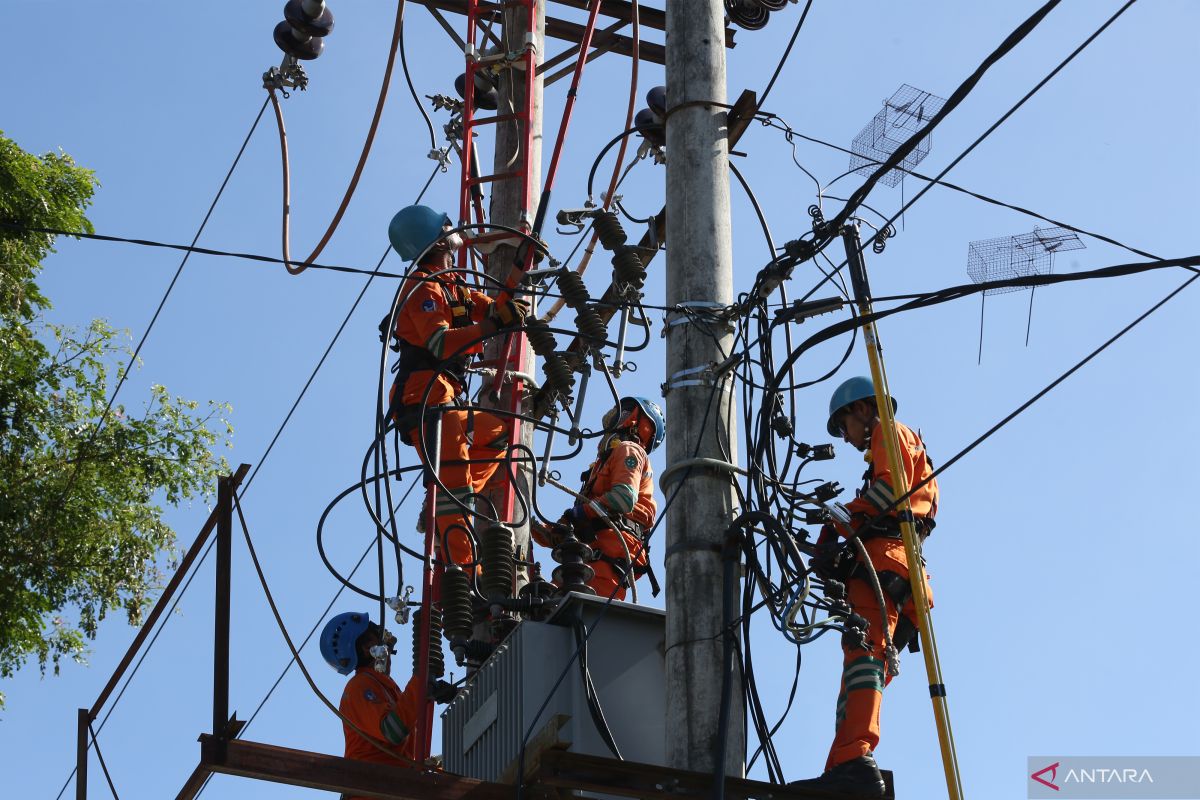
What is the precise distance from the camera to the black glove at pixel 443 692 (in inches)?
311

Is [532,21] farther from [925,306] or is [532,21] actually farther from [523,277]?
[925,306]

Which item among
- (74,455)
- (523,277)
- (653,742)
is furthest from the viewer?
(74,455)

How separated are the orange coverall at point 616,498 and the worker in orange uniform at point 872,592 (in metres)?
2.18

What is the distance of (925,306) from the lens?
23.6 feet

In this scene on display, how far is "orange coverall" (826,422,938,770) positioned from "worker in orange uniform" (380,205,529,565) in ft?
7.94

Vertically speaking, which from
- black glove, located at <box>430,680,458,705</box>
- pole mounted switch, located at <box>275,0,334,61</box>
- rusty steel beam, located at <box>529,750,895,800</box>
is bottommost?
rusty steel beam, located at <box>529,750,895,800</box>

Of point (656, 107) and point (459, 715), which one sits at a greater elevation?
point (656, 107)

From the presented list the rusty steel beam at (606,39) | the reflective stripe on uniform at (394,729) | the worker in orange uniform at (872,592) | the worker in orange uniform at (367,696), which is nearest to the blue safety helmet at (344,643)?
the worker in orange uniform at (367,696)

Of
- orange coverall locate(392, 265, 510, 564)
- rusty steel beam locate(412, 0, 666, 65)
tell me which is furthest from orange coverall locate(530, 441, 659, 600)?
rusty steel beam locate(412, 0, 666, 65)

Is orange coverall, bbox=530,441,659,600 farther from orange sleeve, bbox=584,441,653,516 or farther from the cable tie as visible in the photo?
the cable tie

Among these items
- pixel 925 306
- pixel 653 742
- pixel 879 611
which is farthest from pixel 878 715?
pixel 925 306

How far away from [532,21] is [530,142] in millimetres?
964

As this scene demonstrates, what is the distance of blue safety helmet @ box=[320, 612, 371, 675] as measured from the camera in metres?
9.29

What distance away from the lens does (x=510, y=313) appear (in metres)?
8.61
